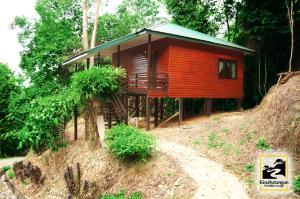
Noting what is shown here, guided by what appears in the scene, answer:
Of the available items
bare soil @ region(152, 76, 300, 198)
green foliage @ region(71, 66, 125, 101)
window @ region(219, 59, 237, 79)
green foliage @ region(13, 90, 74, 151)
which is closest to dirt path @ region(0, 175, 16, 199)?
green foliage @ region(13, 90, 74, 151)

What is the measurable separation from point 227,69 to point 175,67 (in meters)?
5.09

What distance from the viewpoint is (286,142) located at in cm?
1118

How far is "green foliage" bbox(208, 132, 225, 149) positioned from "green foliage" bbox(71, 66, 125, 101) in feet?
→ 15.6

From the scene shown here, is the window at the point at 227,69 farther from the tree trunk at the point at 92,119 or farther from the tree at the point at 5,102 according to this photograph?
the tree at the point at 5,102

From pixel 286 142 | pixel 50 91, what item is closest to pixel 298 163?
pixel 286 142

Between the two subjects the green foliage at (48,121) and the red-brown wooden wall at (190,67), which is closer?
the green foliage at (48,121)

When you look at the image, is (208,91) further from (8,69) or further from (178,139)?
(8,69)

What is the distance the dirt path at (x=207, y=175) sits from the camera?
29.0 feet

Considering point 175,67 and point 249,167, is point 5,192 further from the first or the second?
point 249,167

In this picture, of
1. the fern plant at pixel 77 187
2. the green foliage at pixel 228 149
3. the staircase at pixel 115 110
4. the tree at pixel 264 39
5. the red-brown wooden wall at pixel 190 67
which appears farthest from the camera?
the tree at pixel 264 39

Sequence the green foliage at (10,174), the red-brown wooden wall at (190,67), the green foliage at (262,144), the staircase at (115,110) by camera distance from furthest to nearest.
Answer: the red-brown wooden wall at (190,67), the green foliage at (10,174), the staircase at (115,110), the green foliage at (262,144)

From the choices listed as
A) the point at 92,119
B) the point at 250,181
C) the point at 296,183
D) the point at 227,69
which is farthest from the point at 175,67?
the point at 296,183

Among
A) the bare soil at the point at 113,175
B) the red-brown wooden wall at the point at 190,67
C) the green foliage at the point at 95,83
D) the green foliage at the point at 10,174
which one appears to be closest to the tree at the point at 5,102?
the green foliage at the point at 10,174

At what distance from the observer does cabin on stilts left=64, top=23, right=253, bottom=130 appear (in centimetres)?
1667
